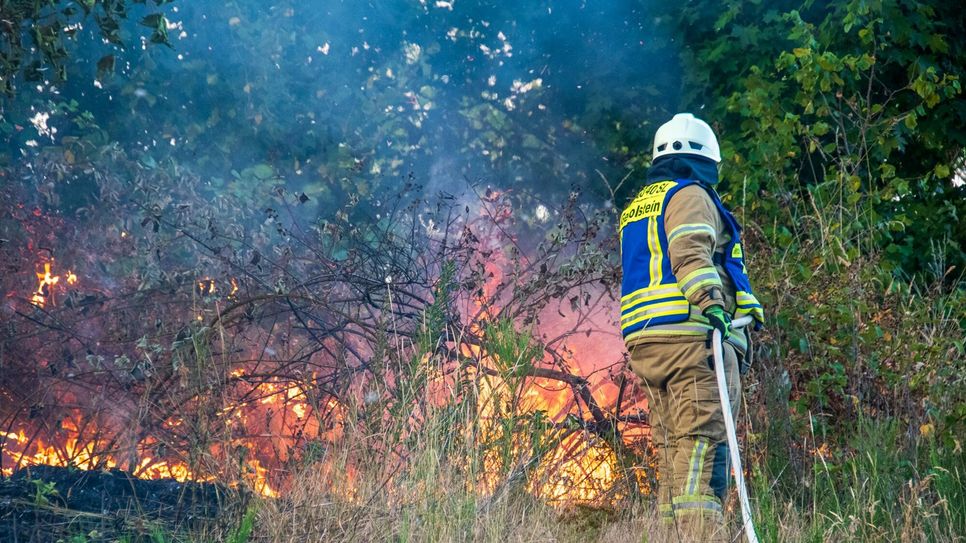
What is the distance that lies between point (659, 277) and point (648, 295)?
97 millimetres

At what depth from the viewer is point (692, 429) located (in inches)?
177

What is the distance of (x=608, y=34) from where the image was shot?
9.20 meters

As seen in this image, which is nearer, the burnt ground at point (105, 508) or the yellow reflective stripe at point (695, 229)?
the burnt ground at point (105, 508)

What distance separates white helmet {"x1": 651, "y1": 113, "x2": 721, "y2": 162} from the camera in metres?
4.79

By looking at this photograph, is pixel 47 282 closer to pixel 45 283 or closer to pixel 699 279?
pixel 45 283

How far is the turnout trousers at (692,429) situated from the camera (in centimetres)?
438

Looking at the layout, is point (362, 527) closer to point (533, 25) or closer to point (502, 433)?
point (502, 433)

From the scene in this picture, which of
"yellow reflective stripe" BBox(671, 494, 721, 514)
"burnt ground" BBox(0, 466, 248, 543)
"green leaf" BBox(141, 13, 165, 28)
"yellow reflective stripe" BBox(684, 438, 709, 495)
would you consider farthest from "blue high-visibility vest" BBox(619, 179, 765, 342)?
"green leaf" BBox(141, 13, 165, 28)

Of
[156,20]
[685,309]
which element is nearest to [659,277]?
[685,309]

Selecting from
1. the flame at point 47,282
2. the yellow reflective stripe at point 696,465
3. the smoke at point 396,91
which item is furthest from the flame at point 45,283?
the yellow reflective stripe at point 696,465

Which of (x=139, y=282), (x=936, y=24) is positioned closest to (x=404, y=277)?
(x=139, y=282)

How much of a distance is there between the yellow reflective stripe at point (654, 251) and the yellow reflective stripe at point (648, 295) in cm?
4

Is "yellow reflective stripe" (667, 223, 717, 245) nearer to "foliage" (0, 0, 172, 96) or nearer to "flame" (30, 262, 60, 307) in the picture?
"foliage" (0, 0, 172, 96)

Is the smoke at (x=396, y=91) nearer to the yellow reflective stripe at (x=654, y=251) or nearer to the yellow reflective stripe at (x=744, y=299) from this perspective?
the yellow reflective stripe at (x=654, y=251)
